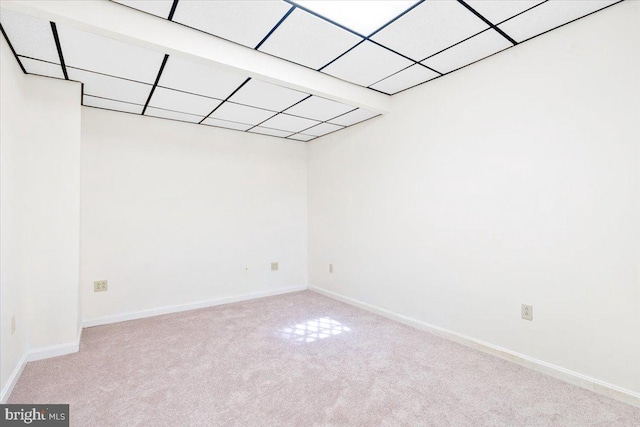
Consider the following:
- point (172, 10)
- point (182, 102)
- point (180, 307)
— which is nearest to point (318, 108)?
point (182, 102)

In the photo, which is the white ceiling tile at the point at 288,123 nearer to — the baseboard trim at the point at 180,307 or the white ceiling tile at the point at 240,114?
the white ceiling tile at the point at 240,114

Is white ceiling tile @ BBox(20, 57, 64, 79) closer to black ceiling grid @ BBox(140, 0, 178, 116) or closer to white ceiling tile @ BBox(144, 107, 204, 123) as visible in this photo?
black ceiling grid @ BBox(140, 0, 178, 116)

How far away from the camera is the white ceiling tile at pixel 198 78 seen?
2365 mm

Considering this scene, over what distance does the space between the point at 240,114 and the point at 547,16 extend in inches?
111

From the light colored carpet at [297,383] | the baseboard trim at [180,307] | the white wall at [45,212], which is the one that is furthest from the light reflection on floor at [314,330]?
the white wall at [45,212]

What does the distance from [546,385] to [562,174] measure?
144cm

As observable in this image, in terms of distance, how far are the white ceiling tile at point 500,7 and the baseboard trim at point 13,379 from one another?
371 cm

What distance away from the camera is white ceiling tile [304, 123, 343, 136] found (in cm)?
396

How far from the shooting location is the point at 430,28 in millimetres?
2098

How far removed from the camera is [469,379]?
2.18 metres

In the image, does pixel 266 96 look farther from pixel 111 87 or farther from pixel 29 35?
pixel 29 35

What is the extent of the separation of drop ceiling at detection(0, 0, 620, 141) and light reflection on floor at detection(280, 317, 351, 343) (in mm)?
2280

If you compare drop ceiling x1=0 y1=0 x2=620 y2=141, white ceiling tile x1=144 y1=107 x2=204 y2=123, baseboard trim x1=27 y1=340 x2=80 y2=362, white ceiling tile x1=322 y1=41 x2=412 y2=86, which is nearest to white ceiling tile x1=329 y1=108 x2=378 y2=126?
drop ceiling x1=0 y1=0 x2=620 y2=141

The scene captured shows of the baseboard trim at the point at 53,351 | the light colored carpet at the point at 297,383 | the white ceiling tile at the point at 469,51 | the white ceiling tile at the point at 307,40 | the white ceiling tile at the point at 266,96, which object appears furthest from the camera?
the white ceiling tile at the point at 266,96
